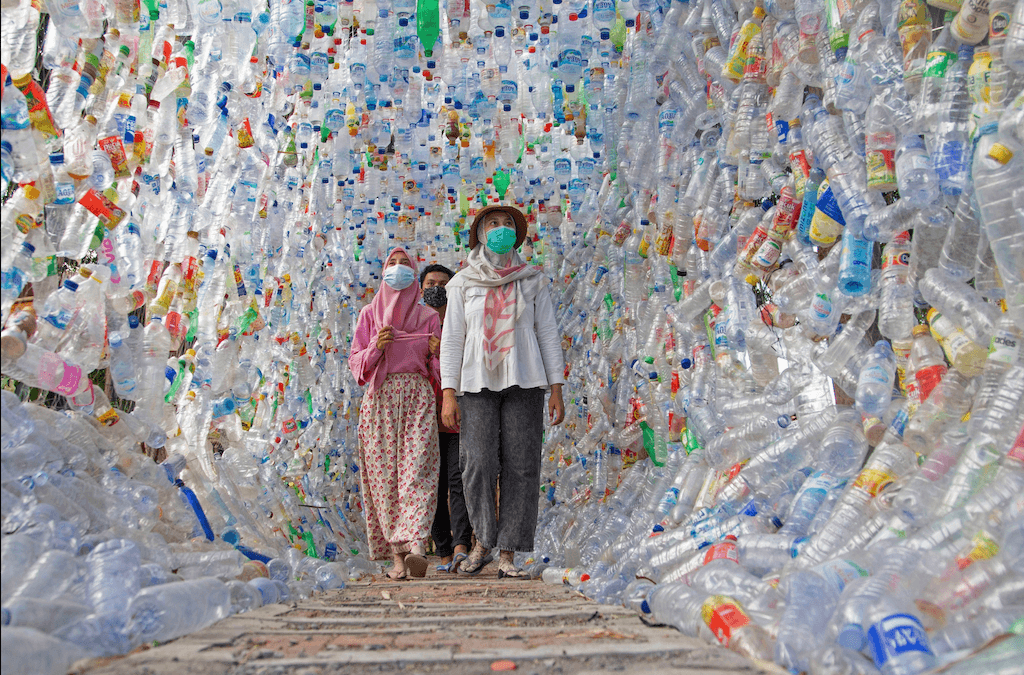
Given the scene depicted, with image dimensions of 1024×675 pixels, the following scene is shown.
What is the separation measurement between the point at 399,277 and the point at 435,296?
81 cm

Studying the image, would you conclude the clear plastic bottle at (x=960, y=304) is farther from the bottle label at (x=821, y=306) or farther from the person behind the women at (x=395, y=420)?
the person behind the women at (x=395, y=420)

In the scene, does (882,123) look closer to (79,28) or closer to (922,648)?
(922,648)

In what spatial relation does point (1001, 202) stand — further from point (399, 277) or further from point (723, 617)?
point (399, 277)

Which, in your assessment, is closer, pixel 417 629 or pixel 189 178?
pixel 417 629

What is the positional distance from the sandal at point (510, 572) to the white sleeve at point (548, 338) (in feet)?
2.62

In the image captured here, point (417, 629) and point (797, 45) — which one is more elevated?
point (797, 45)

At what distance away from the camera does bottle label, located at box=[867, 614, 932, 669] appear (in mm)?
1302

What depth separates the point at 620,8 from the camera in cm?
389

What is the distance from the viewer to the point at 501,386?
3.55m

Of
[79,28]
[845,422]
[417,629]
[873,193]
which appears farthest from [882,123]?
[79,28]

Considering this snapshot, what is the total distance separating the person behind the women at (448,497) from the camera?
4.34 m

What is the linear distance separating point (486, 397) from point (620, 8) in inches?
76.4

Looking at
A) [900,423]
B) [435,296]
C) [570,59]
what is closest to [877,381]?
[900,423]

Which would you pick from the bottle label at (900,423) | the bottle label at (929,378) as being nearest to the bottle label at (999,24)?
the bottle label at (929,378)
